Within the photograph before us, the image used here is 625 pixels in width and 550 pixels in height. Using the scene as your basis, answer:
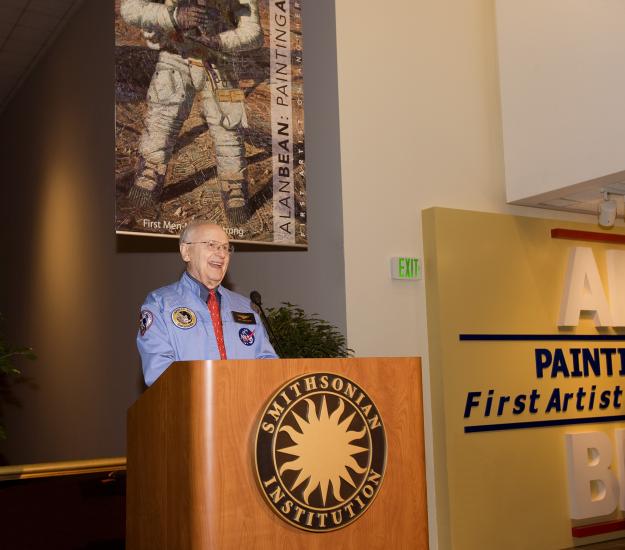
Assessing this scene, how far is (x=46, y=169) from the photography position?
764 cm

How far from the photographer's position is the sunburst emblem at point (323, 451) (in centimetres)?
212

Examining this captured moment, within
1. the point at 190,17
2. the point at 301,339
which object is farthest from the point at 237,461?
the point at 190,17

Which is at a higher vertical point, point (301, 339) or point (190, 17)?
point (190, 17)

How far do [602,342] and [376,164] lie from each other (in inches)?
81.9

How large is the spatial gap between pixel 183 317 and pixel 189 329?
5 cm

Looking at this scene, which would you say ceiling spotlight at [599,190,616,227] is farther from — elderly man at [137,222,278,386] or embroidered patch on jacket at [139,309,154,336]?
embroidered patch on jacket at [139,309,154,336]

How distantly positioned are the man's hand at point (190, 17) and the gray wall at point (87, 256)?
26.4 inches

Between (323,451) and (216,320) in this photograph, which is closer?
(323,451)

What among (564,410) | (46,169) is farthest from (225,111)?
(46,169)

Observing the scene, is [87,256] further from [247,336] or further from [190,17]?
[247,336]

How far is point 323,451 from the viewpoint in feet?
7.06

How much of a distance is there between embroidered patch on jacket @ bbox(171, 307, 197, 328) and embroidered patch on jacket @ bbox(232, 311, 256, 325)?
0.61 ft

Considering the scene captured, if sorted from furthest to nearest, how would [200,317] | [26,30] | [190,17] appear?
[26,30]
[190,17]
[200,317]

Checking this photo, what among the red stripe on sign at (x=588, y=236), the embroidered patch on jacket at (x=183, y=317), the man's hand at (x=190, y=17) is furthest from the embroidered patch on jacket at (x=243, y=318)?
the red stripe on sign at (x=588, y=236)
